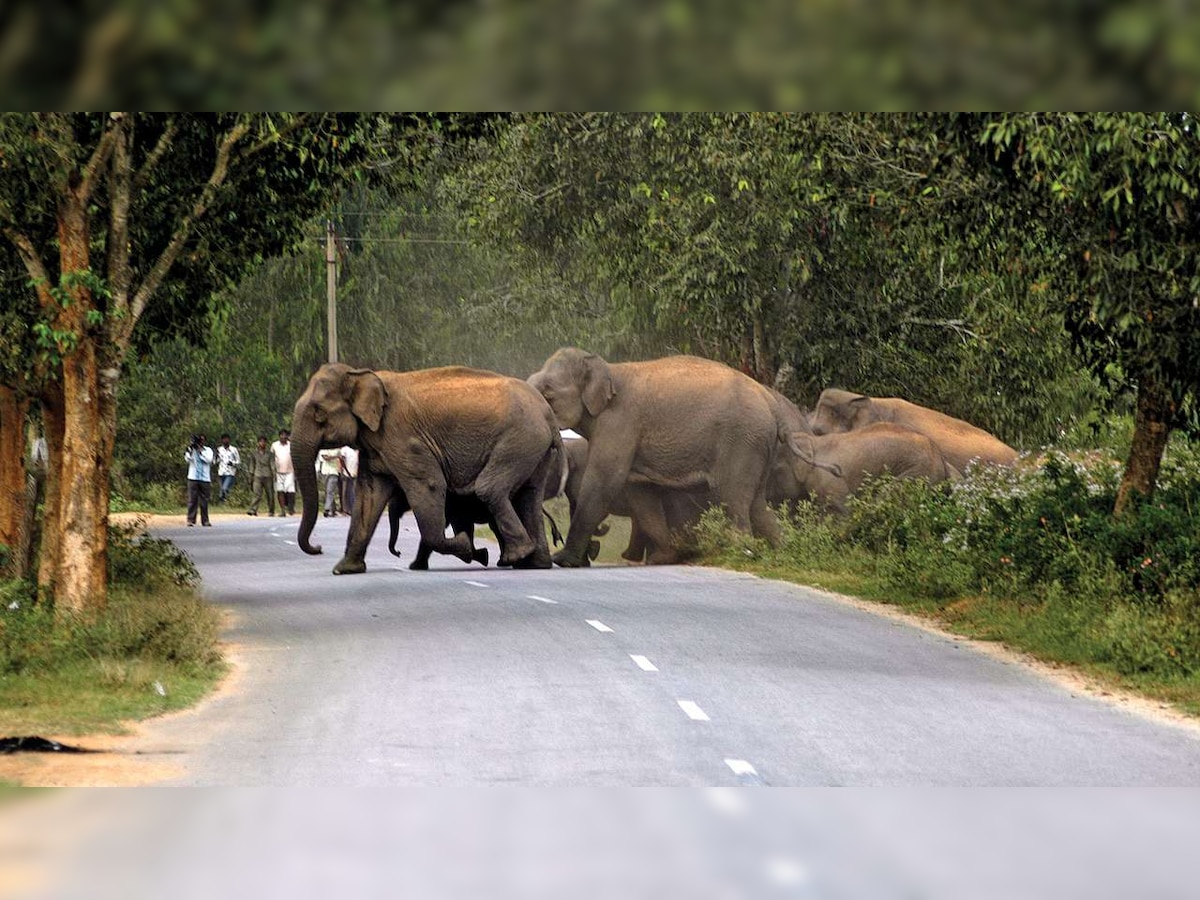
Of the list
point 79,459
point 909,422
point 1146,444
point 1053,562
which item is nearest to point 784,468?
point 909,422

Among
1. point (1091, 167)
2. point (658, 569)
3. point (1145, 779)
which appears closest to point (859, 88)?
point (1145, 779)

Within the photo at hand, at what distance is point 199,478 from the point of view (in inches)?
1715

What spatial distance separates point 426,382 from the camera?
28.7 m

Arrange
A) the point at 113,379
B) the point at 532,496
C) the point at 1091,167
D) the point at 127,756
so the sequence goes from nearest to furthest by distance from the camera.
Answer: the point at 127,756
the point at 1091,167
the point at 113,379
the point at 532,496

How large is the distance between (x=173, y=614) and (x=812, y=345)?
18.6m

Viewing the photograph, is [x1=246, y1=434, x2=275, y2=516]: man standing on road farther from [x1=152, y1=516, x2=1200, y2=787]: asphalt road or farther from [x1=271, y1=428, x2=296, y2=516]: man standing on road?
[x1=152, y1=516, x2=1200, y2=787]: asphalt road

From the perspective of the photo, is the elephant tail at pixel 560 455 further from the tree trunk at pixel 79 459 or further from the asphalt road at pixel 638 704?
the tree trunk at pixel 79 459

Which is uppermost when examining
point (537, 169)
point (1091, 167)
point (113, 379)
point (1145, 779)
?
point (537, 169)

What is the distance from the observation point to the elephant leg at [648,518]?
31.3 m

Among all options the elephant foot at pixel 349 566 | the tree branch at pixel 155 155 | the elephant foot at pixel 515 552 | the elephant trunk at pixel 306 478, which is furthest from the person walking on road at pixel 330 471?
the tree branch at pixel 155 155

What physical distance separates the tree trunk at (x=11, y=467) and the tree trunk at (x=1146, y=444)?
12.1 m

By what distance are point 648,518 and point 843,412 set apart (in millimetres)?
3935

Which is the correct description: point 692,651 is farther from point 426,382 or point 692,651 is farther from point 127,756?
point 426,382

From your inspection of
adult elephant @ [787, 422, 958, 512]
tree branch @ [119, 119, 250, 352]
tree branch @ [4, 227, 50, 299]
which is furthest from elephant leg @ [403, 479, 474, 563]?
tree branch @ [4, 227, 50, 299]
